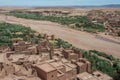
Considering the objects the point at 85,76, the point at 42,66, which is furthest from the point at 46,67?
the point at 85,76

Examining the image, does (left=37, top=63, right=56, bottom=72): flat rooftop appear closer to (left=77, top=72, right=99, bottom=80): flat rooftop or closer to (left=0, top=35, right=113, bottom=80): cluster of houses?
(left=0, top=35, right=113, bottom=80): cluster of houses

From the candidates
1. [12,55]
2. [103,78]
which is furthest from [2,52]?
[103,78]

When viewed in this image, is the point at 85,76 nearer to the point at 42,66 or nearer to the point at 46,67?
the point at 46,67

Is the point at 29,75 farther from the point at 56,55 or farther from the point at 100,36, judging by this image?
the point at 100,36

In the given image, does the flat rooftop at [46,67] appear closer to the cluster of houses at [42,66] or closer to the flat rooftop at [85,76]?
the cluster of houses at [42,66]

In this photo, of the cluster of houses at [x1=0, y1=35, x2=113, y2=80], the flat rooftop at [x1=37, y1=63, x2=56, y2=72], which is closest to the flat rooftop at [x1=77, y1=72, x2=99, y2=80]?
the cluster of houses at [x1=0, y1=35, x2=113, y2=80]

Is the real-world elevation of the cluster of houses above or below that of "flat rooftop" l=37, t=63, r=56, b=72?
below

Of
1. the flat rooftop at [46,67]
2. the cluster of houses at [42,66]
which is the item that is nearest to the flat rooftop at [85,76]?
the cluster of houses at [42,66]

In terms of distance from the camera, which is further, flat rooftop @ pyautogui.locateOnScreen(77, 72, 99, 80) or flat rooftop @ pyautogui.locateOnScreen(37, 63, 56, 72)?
flat rooftop @ pyautogui.locateOnScreen(77, 72, 99, 80)
